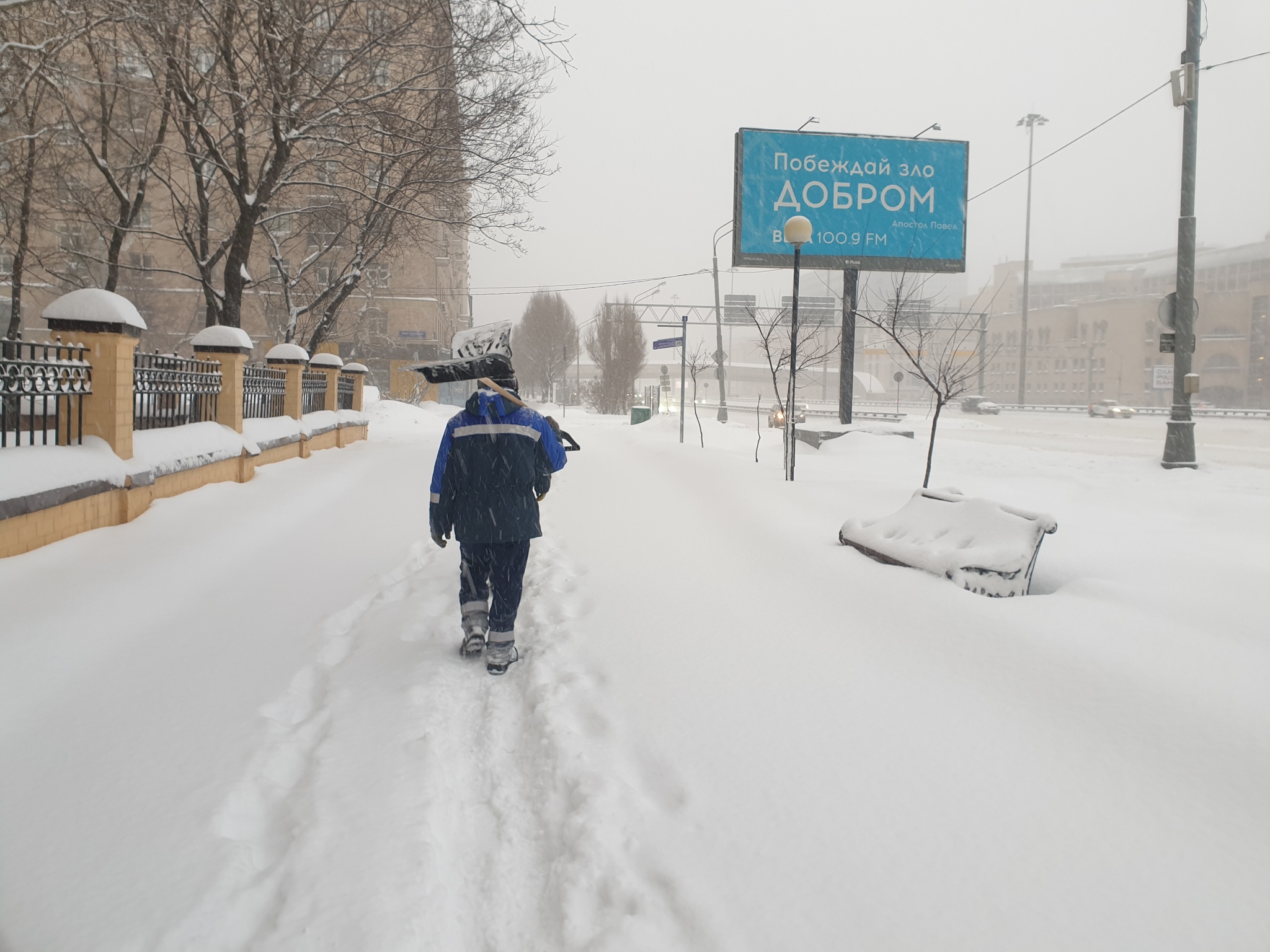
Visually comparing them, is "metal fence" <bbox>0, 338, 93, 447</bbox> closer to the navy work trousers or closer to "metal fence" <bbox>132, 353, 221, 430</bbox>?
"metal fence" <bbox>132, 353, 221, 430</bbox>

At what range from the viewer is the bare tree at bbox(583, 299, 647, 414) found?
43.2m

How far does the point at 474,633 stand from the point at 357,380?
15571mm

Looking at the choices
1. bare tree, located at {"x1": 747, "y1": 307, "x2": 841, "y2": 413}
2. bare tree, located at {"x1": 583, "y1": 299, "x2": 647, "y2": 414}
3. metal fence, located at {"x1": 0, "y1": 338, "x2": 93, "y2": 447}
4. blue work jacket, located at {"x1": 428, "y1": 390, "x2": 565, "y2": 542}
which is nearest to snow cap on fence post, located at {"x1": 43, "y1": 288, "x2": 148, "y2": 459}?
metal fence, located at {"x1": 0, "y1": 338, "x2": 93, "y2": 447}

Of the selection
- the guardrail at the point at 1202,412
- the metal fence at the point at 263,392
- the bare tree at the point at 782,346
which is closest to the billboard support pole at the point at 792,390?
the bare tree at the point at 782,346

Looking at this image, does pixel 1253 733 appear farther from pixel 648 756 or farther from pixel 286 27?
pixel 286 27

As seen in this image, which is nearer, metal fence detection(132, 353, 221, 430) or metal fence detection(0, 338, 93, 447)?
metal fence detection(0, 338, 93, 447)

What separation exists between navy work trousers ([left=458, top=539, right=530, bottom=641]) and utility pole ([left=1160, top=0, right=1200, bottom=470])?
12039mm

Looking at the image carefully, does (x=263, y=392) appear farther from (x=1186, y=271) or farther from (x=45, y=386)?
(x=1186, y=271)

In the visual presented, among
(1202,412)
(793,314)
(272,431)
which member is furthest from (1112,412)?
(272,431)

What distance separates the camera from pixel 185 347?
115ft

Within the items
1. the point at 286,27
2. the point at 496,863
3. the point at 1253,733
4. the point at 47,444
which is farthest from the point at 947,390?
the point at 286,27

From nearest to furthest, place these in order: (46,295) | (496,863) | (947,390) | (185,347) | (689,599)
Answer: (496,863)
(689,599)
(947,390)
(185,347)
(46,295)

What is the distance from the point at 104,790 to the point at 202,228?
16.7 metres

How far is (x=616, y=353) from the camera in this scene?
43781mm
